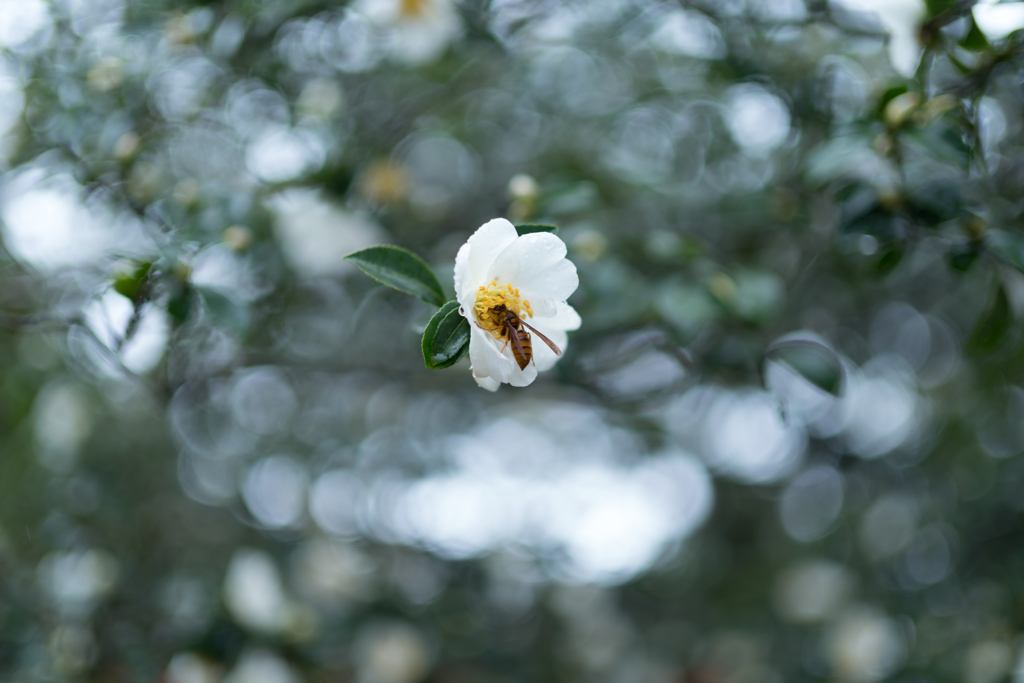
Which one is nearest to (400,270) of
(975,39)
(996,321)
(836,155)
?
(836,155)

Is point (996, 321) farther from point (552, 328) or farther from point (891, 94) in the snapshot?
point (552, 328)

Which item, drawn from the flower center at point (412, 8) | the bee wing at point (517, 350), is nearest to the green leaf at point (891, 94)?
the bee wing at point (517, 350)

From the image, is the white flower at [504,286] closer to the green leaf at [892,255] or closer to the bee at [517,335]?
the bee at [517,335]

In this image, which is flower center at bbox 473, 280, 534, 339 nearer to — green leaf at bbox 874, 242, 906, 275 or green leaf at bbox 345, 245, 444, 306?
→ green leaf at bbox 345, 245, 444, 306

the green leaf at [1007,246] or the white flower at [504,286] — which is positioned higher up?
the white flower at [504,286]

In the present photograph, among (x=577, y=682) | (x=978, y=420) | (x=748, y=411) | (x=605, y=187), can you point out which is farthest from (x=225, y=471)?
(x=978, y=420)

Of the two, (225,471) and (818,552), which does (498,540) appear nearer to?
(225,471)
